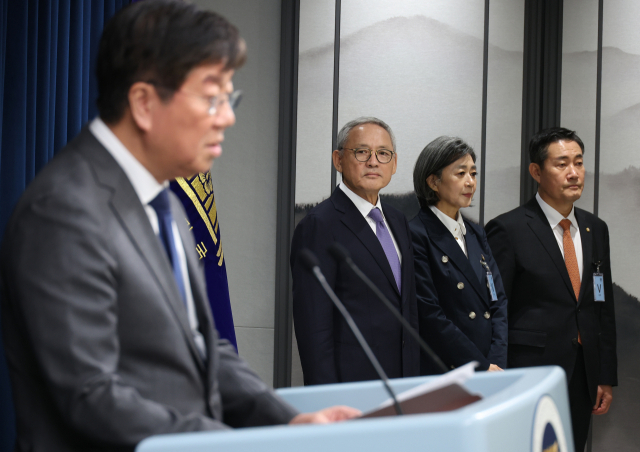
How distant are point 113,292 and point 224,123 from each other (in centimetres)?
37

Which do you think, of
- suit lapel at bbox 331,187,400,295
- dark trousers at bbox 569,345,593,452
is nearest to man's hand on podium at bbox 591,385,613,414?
dark trousers at bbox 569,345,593,452

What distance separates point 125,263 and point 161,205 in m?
0.21

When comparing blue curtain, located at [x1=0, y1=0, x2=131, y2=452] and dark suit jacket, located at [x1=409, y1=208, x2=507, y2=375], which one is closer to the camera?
blue curtain, located at [x1=0, y1=0, x2=131, y2=452]

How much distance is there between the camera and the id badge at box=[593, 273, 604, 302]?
10.9 ft

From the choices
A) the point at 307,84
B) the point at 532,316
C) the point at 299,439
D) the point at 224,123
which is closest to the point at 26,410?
the point at 299,439

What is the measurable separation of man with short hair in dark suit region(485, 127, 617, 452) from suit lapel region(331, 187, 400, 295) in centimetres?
84

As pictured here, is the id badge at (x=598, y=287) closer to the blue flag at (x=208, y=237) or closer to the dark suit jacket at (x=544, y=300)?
the dark suit jacket at (x=544, y=300)

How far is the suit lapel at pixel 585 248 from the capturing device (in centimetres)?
331

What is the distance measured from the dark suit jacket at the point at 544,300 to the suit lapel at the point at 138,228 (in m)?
2.40

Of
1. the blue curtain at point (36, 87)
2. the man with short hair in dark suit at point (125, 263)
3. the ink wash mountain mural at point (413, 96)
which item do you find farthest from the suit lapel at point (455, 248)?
the man with short hair in dark suit at point (125, 263)

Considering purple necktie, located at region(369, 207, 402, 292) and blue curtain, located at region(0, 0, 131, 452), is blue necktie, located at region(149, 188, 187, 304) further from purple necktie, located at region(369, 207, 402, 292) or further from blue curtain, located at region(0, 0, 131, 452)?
purple necktie, located at region(369, 207, 402, 292)

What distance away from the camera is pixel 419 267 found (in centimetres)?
295

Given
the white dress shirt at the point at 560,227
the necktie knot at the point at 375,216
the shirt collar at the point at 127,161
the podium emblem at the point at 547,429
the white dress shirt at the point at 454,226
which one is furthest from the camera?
the white dress shirt at the point at 560,227

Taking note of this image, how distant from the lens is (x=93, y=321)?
1.01 metres
